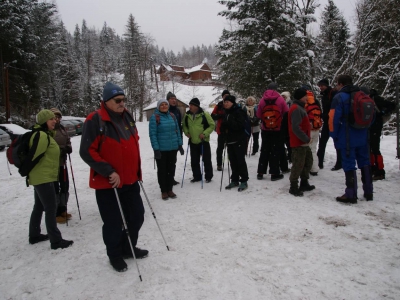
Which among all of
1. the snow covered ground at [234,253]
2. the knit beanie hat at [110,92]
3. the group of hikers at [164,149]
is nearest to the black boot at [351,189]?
the group of hikers at [164,149]

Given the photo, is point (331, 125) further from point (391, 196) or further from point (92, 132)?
point (92, 132)

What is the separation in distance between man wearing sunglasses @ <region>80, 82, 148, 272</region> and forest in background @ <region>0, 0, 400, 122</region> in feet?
39.4


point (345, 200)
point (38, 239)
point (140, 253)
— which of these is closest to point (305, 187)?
point (345, 200)

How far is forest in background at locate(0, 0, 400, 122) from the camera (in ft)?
46.1

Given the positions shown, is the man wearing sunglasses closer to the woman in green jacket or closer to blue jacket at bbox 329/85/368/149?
the woman in green jacket

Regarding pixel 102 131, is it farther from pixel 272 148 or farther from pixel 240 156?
pixel 272 148

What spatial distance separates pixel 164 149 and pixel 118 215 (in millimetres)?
2600

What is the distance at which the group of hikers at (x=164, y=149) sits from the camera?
9.84 feet

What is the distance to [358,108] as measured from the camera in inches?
172

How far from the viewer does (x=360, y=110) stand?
14.2ft

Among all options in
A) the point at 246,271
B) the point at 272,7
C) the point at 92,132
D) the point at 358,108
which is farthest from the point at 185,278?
the point at 272,7

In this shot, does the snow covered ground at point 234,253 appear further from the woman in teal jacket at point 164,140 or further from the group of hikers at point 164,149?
the woman in teal jacket at point 164,140

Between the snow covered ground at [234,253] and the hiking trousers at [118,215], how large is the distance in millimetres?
310

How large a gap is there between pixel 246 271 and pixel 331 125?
10.3 feet
